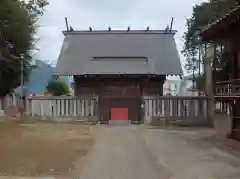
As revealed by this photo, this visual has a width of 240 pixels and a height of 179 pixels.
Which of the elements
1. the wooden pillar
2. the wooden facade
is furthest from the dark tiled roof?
the wooden pillar

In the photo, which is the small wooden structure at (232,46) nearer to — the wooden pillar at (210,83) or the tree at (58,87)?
the wooden pillar at (210,83)

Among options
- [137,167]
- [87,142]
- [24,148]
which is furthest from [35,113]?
[137,167]

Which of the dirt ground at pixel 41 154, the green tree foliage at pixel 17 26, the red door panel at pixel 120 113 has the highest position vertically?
the green tree foliage at pixel 17 26

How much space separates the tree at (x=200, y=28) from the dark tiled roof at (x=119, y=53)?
290 centimetres

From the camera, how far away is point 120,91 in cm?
3059

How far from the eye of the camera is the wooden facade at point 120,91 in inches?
1194

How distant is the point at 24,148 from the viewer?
45.7 ft

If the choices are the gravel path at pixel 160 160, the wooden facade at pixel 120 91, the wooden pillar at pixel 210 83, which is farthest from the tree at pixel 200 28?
the gravel path at pixel 160 160

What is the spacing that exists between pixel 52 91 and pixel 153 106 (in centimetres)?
3204

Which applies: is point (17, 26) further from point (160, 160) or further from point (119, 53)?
point (160, 160)

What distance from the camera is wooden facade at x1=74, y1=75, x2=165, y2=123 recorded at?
3033 centimetres

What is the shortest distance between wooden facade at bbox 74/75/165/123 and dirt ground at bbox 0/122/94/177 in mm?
12318

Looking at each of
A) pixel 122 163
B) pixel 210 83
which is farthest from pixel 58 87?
pixel 122 163

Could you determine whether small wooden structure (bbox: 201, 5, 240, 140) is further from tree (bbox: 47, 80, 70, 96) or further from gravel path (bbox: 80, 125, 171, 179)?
tree (bbox: 47, 80, 70, 96)
